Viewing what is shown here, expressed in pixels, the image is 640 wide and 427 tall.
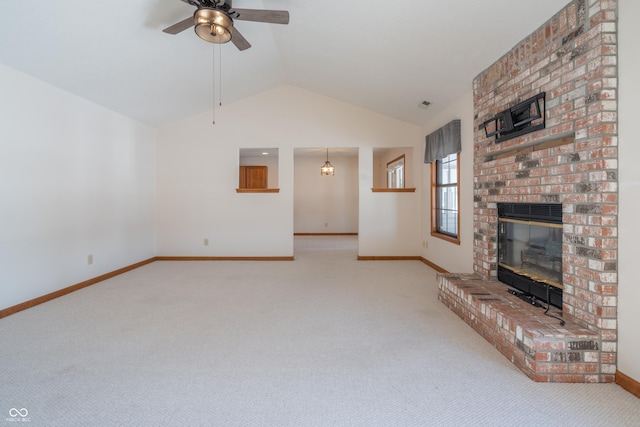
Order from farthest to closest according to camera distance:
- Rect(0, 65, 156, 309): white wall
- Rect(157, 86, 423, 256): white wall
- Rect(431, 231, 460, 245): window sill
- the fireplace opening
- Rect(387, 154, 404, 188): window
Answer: Rect(387, 154, 404, 188): window < Rect(157, 86, 423, 256): white wall < Rect(431, 231, 460, 245): window sill < Rect(0, 65, 156, 309): white wall < the fireplace opening

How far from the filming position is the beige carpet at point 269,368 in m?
1.56

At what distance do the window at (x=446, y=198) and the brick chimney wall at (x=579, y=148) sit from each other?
159 centimetres

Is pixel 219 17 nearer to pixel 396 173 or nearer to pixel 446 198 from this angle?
pixel 446 198

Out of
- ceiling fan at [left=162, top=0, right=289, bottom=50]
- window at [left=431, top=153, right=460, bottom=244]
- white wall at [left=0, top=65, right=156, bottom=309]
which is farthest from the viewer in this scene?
window at [left=431, top=153, right=460, bottom=244]

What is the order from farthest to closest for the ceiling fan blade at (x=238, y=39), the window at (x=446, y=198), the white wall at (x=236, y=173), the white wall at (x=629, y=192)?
the white wall at (x=236, y=173), the window at (x=446, y=198), the ceiling fan blade at (x=238, y=39), the white wall at (x=629, y=192)

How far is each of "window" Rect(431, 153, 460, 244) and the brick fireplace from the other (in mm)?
1609

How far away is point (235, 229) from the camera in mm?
5684

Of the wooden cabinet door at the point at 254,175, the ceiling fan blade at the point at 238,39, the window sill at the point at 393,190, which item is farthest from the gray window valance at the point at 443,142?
the wooden cabinet door at the point at 254,175

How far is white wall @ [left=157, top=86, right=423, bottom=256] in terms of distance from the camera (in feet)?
18.4

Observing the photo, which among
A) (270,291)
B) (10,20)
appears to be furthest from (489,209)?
(10,20)

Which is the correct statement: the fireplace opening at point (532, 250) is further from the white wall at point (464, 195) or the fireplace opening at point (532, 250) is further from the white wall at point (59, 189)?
the white wall at point (59, 189)

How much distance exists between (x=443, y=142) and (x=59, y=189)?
188 inches

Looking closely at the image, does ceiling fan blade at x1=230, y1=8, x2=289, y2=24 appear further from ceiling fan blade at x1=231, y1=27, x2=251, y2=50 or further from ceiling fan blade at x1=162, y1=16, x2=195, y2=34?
ceiling fan blade at x1=162, y1=16, x2=195, y2=34

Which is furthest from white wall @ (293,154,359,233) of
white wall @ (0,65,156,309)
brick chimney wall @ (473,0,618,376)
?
brick chimney wall @ (473,0,618,376)
